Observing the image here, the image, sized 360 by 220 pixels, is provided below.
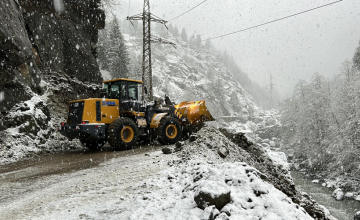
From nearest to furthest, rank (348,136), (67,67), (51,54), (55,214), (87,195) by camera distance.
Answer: (55,214)
(87,195)
(51,54)
(67,67)
(348,136)

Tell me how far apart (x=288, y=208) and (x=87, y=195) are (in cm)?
344

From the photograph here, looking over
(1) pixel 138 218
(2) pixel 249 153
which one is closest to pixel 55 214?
(1) pixel 138 218

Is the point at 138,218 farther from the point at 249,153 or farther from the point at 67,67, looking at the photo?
the point at 67,67

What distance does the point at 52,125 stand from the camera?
11336 mm

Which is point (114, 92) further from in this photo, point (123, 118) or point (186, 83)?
point (186, 83)

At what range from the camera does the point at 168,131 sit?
11.1 metres

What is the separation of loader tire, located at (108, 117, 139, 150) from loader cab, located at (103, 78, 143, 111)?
3.54ft

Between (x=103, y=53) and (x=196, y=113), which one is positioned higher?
(x=103, y=53)

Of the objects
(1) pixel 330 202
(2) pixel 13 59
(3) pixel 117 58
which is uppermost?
(3) pixel 117 58

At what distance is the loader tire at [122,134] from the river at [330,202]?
531 inches

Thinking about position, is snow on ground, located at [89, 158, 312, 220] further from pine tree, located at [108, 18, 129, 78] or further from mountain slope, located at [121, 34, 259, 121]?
mountain slope, located at [121, 34, 259, 121]

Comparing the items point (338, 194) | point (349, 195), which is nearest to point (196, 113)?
point (338, 194)

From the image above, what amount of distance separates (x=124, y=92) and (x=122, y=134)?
2.02 m

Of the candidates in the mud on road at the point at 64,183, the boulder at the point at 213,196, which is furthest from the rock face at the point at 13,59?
the boulder at the point at 213,196
